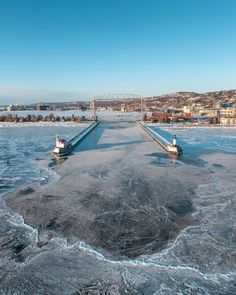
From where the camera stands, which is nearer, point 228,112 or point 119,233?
point 119,233

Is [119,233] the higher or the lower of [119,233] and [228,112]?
the lower

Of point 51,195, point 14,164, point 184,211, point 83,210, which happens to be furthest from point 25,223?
point 14,164

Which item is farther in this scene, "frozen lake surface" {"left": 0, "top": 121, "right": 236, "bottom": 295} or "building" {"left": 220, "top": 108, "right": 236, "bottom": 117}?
"building" {"left": 220, "top": 108, "right": 236, "bottom": 117}

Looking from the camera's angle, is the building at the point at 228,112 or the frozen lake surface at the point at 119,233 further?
the building at the point at 228,112

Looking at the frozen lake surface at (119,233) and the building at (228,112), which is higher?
the building at (228,112)

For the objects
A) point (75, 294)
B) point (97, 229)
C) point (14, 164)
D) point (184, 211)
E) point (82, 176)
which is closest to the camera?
point (75, 294)

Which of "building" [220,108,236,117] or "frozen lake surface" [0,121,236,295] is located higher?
"building" [220,108,236,117]

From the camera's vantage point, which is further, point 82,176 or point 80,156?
point 80,156

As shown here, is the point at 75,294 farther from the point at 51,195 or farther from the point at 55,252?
the point at 51,195
